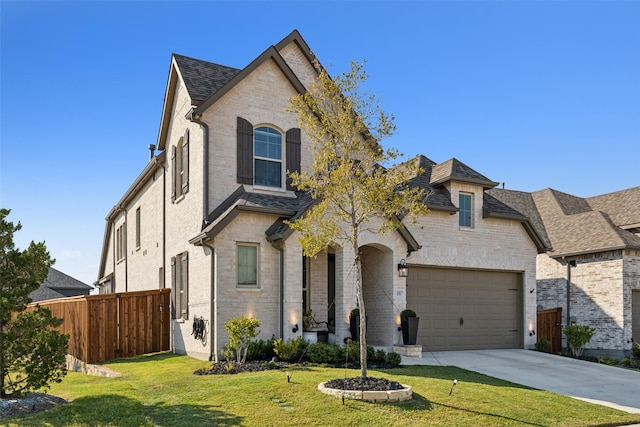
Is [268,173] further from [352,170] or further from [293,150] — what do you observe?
[352,170]

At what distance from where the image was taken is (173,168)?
19047 mm

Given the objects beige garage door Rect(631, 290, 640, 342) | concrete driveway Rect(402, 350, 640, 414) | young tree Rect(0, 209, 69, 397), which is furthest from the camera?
beige garage door Rect(631, 290, 640, 342)

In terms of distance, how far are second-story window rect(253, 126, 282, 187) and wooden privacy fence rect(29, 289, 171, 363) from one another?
4.79 meters

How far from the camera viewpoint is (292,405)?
9898 millimetres

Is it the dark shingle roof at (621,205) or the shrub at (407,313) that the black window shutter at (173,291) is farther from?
the dark shingle roof at (621,205)

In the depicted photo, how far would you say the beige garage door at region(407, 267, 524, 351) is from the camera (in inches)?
739

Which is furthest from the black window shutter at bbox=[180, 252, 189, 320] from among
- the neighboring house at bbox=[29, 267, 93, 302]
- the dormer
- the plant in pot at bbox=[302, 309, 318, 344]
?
the neighboring house at bbox=[29, 267, 93, 302]

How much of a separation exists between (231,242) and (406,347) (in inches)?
223

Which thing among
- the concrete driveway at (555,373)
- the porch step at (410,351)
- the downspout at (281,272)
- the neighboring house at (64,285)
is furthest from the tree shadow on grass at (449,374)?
the neighboring house at (64,285)

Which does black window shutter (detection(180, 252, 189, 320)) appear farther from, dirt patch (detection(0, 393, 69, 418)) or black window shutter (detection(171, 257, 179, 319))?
dirt patch (detection(0, 393, 69, 418))

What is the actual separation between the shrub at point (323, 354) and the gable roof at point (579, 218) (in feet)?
33.5

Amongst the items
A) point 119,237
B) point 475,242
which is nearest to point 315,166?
point 475,242

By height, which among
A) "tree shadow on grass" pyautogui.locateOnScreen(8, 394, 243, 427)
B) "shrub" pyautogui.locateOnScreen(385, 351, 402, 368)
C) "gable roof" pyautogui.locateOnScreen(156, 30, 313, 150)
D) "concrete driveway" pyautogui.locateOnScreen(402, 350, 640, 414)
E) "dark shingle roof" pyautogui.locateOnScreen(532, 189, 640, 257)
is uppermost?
"gable roof" pyautogui.locateOnScreen(156, 30, 313, 150)

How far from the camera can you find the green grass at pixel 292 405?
9219 millimetres
